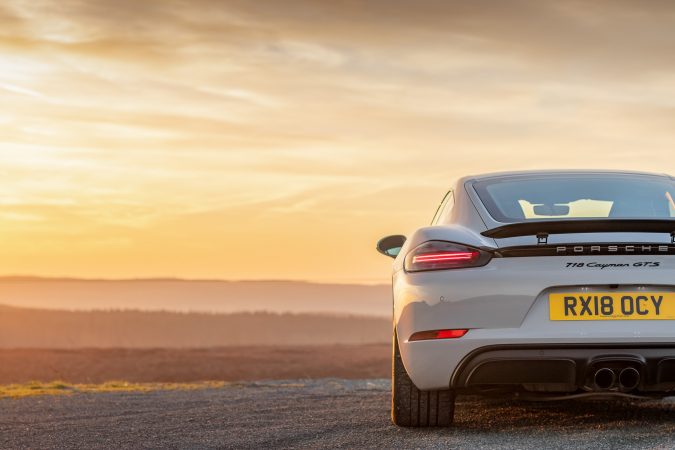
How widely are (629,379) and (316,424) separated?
214 cm

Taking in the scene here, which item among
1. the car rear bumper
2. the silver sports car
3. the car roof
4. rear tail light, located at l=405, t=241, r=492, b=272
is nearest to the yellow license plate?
the silver sports car

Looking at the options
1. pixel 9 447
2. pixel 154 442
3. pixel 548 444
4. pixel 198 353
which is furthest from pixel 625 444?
pixel 198 353

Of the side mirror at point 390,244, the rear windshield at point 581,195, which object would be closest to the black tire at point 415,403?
the rear windshield at point 581,195

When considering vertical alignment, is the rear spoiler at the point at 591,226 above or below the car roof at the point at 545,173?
below

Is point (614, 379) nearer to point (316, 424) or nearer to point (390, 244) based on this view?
point (316, 424)

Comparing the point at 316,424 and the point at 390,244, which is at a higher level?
the point at 390,244

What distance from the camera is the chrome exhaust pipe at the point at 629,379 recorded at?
5234 mm

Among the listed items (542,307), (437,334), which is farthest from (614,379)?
(437,334)

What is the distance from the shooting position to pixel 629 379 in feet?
17.3

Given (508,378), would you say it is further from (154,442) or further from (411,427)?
(154,442)

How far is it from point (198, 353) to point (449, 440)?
46965 mm

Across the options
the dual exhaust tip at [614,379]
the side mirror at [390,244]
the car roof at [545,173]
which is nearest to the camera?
the dual exhaust tip at [614,379]

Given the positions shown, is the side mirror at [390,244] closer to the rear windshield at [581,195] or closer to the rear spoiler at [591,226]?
the rear windshield at [581,195]

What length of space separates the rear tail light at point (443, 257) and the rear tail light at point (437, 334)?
349 mm
